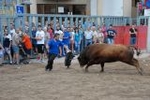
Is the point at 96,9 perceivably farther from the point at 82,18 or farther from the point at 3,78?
the point at 3,78

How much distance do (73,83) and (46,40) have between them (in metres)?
7.80

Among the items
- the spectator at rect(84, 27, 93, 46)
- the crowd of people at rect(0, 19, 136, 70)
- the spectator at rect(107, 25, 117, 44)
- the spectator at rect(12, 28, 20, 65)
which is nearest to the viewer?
the crowd of people at rect(0, 19, 136, 70)

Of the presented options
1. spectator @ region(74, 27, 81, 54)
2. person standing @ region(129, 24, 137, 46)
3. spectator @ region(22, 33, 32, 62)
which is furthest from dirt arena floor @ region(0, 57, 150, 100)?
person standing @ region(129, 24, 137, 46)

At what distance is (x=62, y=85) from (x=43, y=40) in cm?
770

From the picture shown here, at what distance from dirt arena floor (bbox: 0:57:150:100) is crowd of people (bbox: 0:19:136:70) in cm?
107

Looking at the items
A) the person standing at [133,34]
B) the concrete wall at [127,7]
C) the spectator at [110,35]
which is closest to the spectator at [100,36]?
the spectator at [110,35]

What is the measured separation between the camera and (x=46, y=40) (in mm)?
20625

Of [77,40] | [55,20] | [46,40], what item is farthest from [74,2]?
[46,40]

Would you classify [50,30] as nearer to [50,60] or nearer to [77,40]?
[77,40]

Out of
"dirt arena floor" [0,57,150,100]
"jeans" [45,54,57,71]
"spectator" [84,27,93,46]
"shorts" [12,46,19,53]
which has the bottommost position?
"dirt arena floor" [0,57,150,100]

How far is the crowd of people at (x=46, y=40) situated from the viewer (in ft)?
60.9

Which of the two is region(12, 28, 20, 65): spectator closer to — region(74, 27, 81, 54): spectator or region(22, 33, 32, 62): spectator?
region(22, 33, 32, 62): spectator

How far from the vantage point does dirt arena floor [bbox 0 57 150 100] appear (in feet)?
35.9

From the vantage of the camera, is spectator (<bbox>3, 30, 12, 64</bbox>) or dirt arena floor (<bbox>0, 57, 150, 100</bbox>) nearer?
dirt arena floor (<bbox>0, 57, 150, 100</bbox>)
